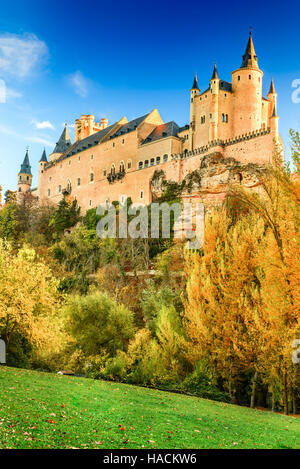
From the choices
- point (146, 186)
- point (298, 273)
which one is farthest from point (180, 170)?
point (298, 273)

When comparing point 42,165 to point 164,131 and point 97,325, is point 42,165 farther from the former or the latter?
point 97,325

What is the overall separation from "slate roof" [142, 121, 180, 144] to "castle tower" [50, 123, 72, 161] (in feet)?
96.6

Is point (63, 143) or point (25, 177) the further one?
point (25, 177)

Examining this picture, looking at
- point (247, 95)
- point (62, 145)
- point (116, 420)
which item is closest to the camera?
point (116, 420)

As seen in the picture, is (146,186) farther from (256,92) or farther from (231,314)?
(231,314)

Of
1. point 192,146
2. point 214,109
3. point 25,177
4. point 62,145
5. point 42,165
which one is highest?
point 62,145

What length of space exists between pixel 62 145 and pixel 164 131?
34.1 metres

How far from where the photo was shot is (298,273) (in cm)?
1084

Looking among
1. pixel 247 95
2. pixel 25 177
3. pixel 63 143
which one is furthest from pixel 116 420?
pixel 25 177

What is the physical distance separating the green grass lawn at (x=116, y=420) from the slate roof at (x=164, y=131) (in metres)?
45.6

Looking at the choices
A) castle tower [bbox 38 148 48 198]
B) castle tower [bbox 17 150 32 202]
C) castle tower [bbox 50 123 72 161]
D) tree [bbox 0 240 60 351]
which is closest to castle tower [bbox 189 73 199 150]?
tree [bbox 0 240 60 351]

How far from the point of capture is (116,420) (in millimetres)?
11148

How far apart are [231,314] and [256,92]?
125 feet

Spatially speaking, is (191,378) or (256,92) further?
(256,92)
